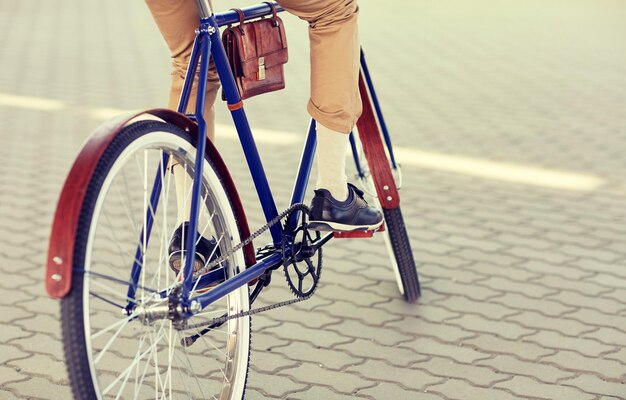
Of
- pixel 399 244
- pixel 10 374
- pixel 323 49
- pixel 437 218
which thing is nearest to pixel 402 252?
pixel 399 244

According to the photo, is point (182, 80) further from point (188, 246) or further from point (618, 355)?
point (618, 355)

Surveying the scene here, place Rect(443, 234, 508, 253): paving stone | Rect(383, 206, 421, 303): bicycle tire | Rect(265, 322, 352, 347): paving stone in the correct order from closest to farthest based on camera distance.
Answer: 1. Rect(265, 322, 352, 347): paving stone
2. Rect(383, 206, 421, 303): bicycle tire
3. Rect(443, 234, 508, 253): paving stone

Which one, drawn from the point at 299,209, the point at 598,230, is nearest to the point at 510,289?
the point at 598,230

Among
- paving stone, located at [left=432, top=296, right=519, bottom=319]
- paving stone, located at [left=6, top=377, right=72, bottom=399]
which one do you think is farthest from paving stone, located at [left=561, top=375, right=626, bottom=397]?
paving stone, located at [left=6, top=377, right=72, bottom=399]

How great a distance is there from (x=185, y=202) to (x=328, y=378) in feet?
3.02

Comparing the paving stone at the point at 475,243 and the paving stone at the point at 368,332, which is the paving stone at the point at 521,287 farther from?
the paving stone at the point at 368,332

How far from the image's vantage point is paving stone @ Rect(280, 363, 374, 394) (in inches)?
127

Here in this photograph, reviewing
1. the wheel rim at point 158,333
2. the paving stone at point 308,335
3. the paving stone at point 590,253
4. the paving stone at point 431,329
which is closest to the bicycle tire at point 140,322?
the wheel rim at point 158,333

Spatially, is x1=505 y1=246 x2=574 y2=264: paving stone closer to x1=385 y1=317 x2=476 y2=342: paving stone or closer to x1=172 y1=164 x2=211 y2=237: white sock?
x1=385 y1=317 x2=476 y2=342: paving stone

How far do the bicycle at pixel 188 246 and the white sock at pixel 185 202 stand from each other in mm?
26

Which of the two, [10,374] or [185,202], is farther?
[10,374]

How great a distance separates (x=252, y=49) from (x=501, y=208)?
265cm

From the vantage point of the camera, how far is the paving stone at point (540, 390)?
10.4ft

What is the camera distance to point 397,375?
3.33 metres
